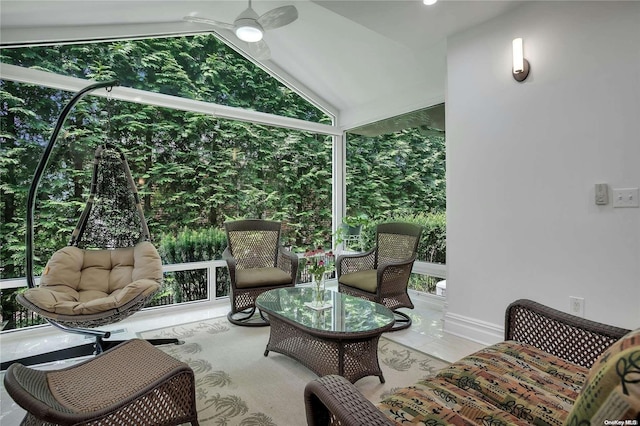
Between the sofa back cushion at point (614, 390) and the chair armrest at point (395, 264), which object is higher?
the sofa back cushion at point (614, 390)

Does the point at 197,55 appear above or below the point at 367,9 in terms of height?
above

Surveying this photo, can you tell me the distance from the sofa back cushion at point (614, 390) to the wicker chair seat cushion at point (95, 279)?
2619 millimetres

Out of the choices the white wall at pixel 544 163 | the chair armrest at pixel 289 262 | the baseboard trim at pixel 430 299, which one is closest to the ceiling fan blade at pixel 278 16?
the white wall at pixel 544 163

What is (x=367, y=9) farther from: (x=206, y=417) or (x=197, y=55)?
(x=206, y=417)

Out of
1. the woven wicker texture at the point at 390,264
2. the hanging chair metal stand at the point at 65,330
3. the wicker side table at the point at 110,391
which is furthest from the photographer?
the woven wicker texture at the point at 390,264

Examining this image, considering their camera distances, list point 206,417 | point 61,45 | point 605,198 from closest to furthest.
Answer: point 206,417 → point 605,198 → point 61,45

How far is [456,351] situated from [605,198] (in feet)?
5.02

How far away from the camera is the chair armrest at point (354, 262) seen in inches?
152

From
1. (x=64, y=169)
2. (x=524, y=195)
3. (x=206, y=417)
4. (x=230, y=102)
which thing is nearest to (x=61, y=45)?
(x=64, y=169)

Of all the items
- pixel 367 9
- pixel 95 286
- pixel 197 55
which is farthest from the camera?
pixel 197 55

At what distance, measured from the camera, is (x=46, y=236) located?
10.7ft

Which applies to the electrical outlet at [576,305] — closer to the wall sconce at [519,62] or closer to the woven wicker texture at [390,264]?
the woven wicker texture at [390,264]

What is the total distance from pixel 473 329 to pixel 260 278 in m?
2.04

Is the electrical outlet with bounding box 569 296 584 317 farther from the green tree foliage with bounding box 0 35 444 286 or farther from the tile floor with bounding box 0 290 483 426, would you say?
the green tree foliage with bounding box 0 35 444 286
